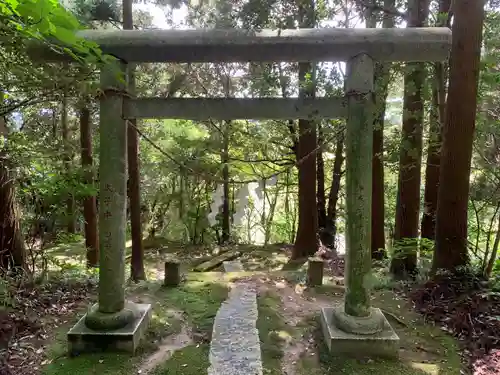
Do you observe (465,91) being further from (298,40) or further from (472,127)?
(298,40)

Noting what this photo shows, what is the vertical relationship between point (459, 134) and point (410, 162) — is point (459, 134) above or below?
above

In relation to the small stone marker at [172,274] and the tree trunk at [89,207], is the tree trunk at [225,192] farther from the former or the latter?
the small stone marker at [172,274]

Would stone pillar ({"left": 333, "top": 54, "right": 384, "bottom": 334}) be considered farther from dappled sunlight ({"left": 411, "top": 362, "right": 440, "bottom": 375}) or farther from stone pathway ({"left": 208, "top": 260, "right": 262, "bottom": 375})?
stone pathway ({"left": 208, "top": 260, "right": 262, "bottom": 375})

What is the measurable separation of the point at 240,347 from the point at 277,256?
7.63 metres

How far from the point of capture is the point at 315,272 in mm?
6453

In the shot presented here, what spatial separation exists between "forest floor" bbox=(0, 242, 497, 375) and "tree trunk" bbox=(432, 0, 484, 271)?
1086 mm

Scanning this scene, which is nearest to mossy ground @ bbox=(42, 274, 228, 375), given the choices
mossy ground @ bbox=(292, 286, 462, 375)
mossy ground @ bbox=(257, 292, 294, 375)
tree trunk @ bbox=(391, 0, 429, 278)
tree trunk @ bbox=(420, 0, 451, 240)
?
mossy ground @ bbox=(257, 292, 294, 375)

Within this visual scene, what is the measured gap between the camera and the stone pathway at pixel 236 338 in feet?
12.2

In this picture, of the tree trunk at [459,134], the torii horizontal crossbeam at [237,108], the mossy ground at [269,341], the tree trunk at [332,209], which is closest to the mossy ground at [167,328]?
the mossy ground at [269,341]

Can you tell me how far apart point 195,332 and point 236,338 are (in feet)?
1.87

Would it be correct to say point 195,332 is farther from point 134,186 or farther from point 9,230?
point 134,186

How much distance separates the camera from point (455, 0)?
4973 millimetres

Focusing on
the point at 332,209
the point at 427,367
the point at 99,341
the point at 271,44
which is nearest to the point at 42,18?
the point at 271,44

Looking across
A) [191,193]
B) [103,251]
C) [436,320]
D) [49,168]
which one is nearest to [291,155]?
[191,193]
